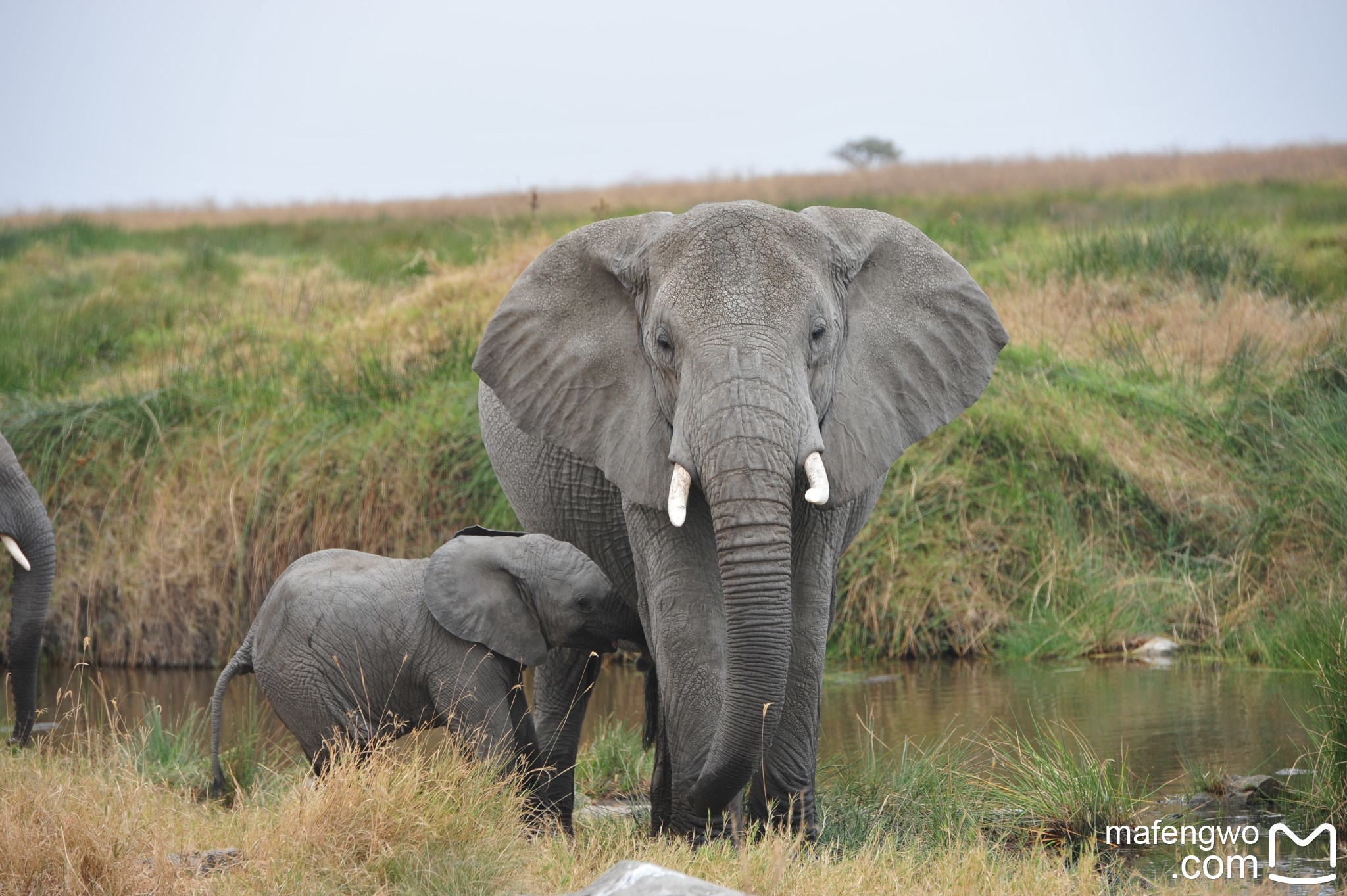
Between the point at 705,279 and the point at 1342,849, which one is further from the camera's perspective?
the point at 1342,849

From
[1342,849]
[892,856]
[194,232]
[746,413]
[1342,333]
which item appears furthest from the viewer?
[194,232]

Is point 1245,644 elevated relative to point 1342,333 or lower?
lower

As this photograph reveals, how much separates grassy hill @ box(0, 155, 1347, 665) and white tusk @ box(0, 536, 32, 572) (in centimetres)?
330

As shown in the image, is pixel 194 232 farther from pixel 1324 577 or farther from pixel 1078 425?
pixel 1324 577

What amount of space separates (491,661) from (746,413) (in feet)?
A: 7.05

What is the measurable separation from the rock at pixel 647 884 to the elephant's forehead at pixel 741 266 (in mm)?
1676

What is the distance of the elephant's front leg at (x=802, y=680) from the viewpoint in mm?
5141

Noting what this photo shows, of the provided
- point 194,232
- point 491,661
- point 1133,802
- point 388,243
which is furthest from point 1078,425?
point 194,232

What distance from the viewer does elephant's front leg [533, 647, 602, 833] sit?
239 inches

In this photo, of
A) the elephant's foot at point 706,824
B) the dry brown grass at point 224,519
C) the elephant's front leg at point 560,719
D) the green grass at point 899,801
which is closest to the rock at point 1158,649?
the green grass at point 899,801

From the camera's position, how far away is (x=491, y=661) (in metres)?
6.12

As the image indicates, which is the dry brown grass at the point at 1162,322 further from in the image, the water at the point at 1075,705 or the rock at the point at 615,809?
the rock at the point at 615,809

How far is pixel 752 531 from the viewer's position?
177 inches

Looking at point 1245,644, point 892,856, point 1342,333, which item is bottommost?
point 1245,644
